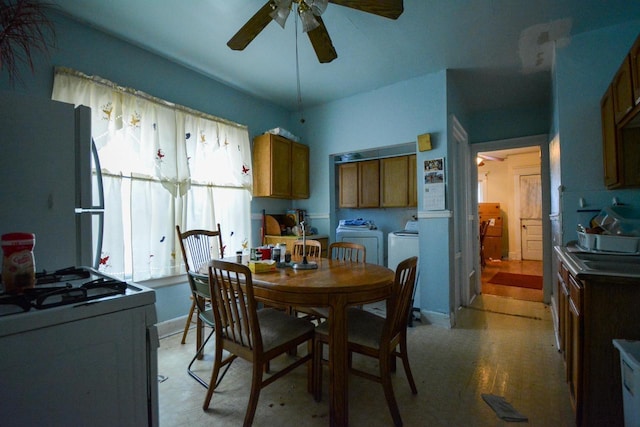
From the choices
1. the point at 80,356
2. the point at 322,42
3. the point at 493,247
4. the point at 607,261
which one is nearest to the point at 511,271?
the point at 493,247

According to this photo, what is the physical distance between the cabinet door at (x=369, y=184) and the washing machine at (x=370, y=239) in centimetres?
43

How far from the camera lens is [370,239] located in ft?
12.3

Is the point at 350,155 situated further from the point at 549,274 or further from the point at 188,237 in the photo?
the point at 549,274

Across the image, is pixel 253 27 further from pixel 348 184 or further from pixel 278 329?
pixel 348 184

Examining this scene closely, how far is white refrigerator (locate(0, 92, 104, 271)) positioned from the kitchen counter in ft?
8.34

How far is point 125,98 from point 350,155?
2.75 meters

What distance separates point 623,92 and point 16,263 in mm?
3129

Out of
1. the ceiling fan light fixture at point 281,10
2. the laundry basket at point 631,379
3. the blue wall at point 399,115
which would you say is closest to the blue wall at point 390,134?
the blue wall at point 399,115

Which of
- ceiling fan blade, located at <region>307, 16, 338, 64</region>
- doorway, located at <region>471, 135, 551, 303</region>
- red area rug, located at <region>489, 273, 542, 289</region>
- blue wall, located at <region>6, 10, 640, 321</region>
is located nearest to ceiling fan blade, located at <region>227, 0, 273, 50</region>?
ceiling fan blade, located at <region>307, 16, 338, 64</region>

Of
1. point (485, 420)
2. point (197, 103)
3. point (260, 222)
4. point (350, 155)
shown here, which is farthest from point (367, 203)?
point (485, 420)

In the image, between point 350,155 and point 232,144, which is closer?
point 232,144

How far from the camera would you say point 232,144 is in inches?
130

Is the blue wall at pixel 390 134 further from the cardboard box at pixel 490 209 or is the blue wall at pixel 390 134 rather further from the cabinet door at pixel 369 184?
Result: the cardboard box at pixel 490 209

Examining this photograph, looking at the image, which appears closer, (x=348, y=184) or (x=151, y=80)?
(x=151, y=80)
